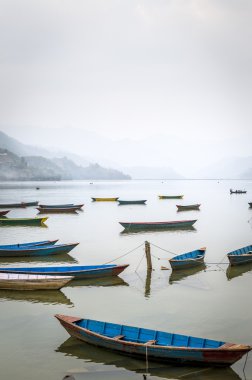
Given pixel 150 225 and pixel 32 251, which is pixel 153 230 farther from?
pixel 32 251

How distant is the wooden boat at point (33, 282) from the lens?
24312 mm

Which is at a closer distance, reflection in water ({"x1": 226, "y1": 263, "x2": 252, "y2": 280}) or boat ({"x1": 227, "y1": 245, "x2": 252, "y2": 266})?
reflection in water ({"x1": 226, "y1": 263, "x2": 252, "y2": 280})

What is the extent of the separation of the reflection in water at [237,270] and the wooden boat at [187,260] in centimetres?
247

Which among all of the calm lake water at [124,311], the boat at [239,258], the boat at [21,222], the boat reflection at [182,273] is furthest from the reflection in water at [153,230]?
the boat reflection at [182,273]

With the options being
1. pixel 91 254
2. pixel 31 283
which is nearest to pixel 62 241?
pixel 91 254

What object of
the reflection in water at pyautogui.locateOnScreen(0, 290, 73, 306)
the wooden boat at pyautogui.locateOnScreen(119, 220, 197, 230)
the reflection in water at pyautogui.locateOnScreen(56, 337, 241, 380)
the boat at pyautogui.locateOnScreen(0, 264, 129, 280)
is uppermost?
the wooden boat at pyautogui.locateOnScreen(119, 220, 197, 230)

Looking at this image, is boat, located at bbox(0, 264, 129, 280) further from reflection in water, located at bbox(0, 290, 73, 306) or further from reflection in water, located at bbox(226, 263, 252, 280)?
reflection in water, located at bbox(226, 263, 252, 280)

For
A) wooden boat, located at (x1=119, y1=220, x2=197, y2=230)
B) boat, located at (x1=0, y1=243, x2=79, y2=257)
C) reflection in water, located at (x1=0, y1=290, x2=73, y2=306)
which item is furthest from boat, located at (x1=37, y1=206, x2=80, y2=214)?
reflection in water, located at (x1=0, y1=290, x2=73, y2=306)

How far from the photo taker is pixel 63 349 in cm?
1767

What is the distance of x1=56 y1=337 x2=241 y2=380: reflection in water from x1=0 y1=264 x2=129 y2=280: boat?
30.5 ft

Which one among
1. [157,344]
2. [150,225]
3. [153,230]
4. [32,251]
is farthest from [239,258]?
[150,225]

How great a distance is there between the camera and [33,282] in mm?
24594

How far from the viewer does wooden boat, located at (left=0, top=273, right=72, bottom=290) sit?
24.3 m

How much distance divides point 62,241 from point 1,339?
28.8 meters
